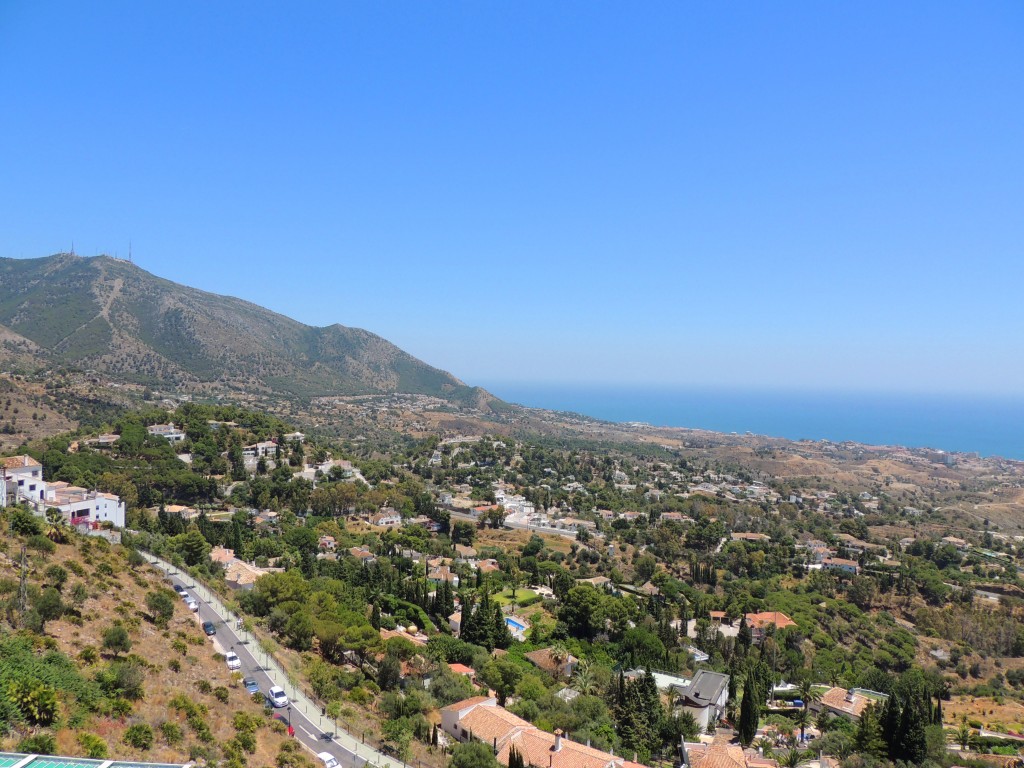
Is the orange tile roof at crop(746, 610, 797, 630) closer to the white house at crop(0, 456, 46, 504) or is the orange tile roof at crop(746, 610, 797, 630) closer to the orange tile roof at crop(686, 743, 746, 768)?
the orange tile roof at crop(686, 743, 746, 768)

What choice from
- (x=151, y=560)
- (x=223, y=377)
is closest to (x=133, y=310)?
(x=223, y=377)

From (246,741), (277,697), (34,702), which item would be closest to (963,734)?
(277,697)

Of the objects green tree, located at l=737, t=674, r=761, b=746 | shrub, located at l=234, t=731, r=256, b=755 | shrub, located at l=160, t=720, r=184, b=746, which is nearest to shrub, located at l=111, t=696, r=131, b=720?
shrub, located at l=160, t=720, r=184, b=746

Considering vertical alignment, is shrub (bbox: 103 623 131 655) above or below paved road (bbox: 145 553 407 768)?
above

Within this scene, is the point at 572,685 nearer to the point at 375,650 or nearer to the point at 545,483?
the point at 375,650

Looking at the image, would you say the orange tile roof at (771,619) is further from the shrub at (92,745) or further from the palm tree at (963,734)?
the shrub at (92,745)

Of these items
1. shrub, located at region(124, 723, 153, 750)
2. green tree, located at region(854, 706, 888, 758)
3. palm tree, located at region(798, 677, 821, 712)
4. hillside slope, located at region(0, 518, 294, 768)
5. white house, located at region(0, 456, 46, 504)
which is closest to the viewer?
hillside slope, located at region(0, 518, 294, 768)

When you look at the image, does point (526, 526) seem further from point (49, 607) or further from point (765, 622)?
point (49, 607)
